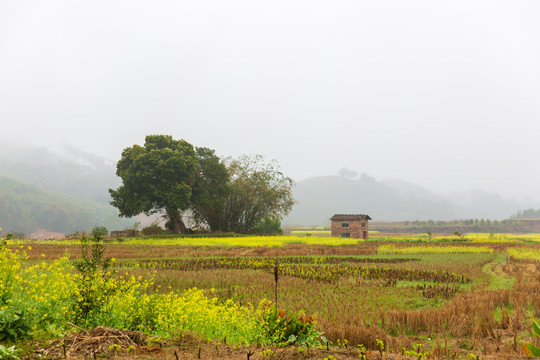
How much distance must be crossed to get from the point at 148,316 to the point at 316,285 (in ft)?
28.6

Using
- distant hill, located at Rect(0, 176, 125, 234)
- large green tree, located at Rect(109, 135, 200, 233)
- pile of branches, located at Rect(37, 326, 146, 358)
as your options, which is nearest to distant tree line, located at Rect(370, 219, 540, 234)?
large green tree, located at Rect(109, 135, 200, 233)

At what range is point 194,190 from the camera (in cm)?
5469

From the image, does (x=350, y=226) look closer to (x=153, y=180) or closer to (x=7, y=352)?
(x=153, y=180)

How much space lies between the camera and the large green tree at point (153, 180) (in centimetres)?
4931

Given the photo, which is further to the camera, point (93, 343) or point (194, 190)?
point (194, 190)

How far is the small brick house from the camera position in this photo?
5909 cm

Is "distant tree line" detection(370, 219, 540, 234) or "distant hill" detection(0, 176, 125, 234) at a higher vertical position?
"distant hill" detection(0, 176, 125, 234)

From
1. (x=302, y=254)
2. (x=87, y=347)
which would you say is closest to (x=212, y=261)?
(x=302, y=254)

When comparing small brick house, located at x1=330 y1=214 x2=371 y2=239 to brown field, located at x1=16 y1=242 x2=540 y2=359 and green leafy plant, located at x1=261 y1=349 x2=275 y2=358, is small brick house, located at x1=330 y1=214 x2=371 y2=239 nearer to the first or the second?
brown field, located at x1=16 y1=242 x2=540 y2=359

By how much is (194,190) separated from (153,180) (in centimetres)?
620

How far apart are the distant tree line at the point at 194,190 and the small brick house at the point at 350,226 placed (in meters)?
10.7

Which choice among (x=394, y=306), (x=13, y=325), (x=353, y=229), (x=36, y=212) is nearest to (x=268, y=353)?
(x=13, y=325)

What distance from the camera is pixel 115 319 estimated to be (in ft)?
24.8

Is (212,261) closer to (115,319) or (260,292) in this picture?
(260,292)
